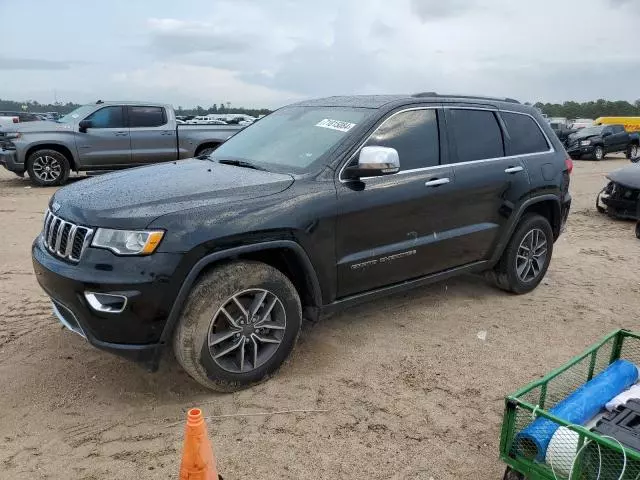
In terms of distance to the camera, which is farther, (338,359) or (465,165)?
(465,165)

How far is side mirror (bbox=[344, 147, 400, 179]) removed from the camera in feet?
11.7

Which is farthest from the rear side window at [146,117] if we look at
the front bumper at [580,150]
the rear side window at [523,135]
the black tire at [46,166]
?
the front bumper at [580,150]

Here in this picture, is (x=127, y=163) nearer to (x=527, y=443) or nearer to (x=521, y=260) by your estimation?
(x=521, y=260)

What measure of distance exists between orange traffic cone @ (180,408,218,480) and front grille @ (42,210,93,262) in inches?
51.2

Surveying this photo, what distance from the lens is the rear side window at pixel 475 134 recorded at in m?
4.48

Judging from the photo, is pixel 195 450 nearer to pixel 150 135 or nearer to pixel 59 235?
pixel 59 235

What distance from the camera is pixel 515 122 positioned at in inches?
198

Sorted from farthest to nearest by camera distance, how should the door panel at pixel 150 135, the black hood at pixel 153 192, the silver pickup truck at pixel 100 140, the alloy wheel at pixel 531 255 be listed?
1. the door panel at pixel 150 135
2. the silver pickup truck at pixel 100 140
3. the alloy wheel at pixel 531 255
4. the black hood at pixel 153 192

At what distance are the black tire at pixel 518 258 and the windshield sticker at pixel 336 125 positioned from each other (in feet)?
6.78

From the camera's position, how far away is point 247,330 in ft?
10.9

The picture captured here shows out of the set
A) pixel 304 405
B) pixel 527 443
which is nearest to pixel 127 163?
pixel 304 405

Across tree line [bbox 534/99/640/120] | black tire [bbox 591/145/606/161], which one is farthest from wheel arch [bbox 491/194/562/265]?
tree line [bbox 534/99/640/120]

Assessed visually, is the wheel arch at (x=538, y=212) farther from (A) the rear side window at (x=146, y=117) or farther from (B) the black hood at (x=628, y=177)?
(A) the rear side window at (x=146, y=117)

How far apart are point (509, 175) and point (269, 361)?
2709 mm
